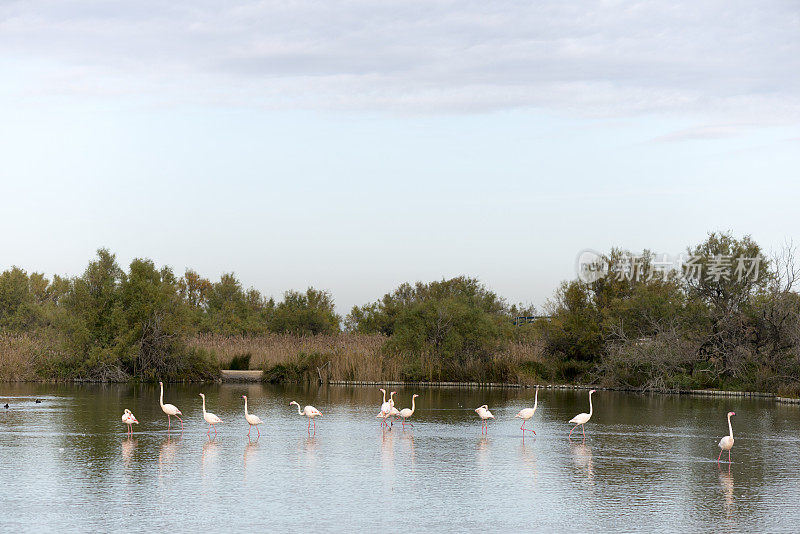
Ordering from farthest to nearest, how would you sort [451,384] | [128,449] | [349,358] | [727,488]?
[349,358]
[451,384]
[128,449]
[727,488]

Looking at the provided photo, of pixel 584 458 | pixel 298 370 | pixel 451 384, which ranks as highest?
pixel 298 370

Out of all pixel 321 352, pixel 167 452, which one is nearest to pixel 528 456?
pixel 167 452

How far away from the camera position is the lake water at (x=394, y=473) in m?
10.4

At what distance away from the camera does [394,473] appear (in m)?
13.6

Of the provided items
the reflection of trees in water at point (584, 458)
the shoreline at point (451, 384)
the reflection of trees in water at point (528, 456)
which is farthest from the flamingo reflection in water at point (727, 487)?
the shoreline at point (451, 384)

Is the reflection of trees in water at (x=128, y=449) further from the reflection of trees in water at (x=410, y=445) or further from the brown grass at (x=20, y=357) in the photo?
the brown grass at (x=20, y=357)

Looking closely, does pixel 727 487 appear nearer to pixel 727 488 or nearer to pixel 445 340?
pixel 727 488

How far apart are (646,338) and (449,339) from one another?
8.67 m

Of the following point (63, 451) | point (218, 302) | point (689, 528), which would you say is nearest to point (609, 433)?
point (689, 528)

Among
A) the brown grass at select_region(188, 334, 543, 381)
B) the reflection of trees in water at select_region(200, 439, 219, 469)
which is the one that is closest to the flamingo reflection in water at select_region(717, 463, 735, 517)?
the reflection of trees in water at select_region(200, 439, 219, 469)

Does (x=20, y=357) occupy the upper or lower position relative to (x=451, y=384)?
upper

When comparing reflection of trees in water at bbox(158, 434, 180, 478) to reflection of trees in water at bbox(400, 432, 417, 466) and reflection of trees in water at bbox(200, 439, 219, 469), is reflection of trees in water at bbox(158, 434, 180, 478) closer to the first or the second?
reflection of trees in water at bbox(200, 439, 219, 469)

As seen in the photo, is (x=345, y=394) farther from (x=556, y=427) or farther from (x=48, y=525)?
(x=48, y=525)

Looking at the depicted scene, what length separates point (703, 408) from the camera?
26078mm
